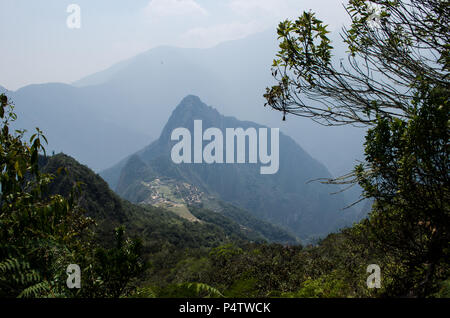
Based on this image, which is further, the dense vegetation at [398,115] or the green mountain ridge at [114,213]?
the green mountain ridge at [114,213]

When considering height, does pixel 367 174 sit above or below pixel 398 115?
below

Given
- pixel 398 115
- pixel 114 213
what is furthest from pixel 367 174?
pixel 114 213

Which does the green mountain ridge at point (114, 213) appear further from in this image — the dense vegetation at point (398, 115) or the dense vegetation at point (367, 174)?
the dense vegetation at point (398, 115)

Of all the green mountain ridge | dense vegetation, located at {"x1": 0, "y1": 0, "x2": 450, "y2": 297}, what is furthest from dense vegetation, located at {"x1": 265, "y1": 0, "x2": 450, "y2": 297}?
the green mountain ridge

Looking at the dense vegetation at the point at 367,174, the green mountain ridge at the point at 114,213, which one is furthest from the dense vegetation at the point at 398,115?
the green mountain ridge at the point at 114,213

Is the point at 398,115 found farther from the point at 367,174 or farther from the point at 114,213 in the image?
the point at 114,213

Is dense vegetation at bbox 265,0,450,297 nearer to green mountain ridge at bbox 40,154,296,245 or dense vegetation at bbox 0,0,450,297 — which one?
dense vegetation at bbox 0,0,450,297

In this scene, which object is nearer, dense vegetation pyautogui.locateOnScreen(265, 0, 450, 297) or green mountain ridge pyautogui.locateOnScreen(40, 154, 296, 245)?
dense vegetation pyautogui.locateOnScreen(265, 0, 450, 297)

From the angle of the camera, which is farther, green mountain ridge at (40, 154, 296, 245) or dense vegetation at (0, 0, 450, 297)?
green mountain ridge at (40, 154, 296, 245)

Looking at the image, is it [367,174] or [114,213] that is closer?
[367,174]
